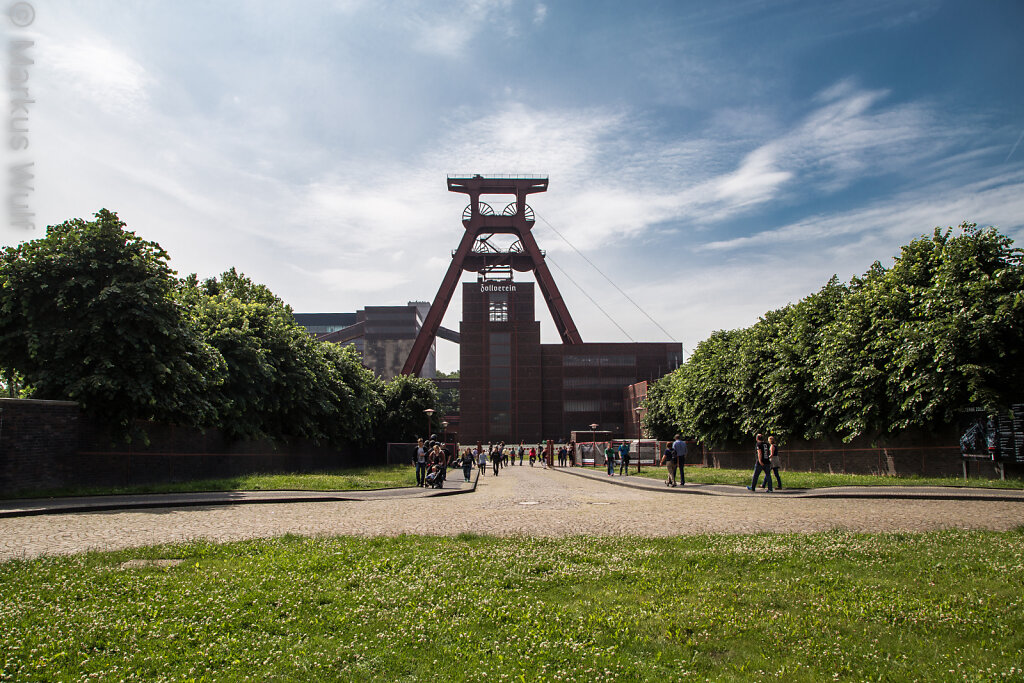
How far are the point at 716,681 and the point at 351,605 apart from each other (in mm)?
3562

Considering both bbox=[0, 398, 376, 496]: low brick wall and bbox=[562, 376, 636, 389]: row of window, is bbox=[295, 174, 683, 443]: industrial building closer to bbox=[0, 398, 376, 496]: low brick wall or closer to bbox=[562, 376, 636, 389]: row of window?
bbox=[562, 376, 636, 389]: row of window

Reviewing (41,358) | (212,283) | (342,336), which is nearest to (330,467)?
(212,283)

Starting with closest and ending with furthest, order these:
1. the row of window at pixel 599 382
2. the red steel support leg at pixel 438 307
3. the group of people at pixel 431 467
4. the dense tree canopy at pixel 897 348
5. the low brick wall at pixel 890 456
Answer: the dense tree canopy at pixel 897 348 → the group of people at pixel 431 467 → the low brick wall at pixel 890 456 → the red steel support leg at pixel 438 307 → the row of window at pixel 599 382

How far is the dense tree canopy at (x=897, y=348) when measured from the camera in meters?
26.0

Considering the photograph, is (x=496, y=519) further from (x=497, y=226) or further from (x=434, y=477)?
(x=497, y=226)

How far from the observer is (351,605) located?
6941mm

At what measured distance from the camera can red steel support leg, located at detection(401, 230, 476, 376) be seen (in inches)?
4757

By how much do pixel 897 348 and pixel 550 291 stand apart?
100437 mm

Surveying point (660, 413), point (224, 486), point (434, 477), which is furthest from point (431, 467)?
point (660, 413)

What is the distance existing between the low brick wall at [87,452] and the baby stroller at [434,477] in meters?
10.5

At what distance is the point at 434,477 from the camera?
27812mm

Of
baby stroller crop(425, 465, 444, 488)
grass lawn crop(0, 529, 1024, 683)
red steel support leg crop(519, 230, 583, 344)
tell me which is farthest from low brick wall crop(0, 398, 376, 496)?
red steel support leg crop(519, 230, 583, 344)

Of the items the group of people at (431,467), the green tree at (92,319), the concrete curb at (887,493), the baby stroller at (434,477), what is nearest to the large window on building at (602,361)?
the group of people at (431,467)

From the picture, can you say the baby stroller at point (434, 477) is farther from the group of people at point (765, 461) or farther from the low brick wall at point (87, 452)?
the group of people at point (765, 461)
